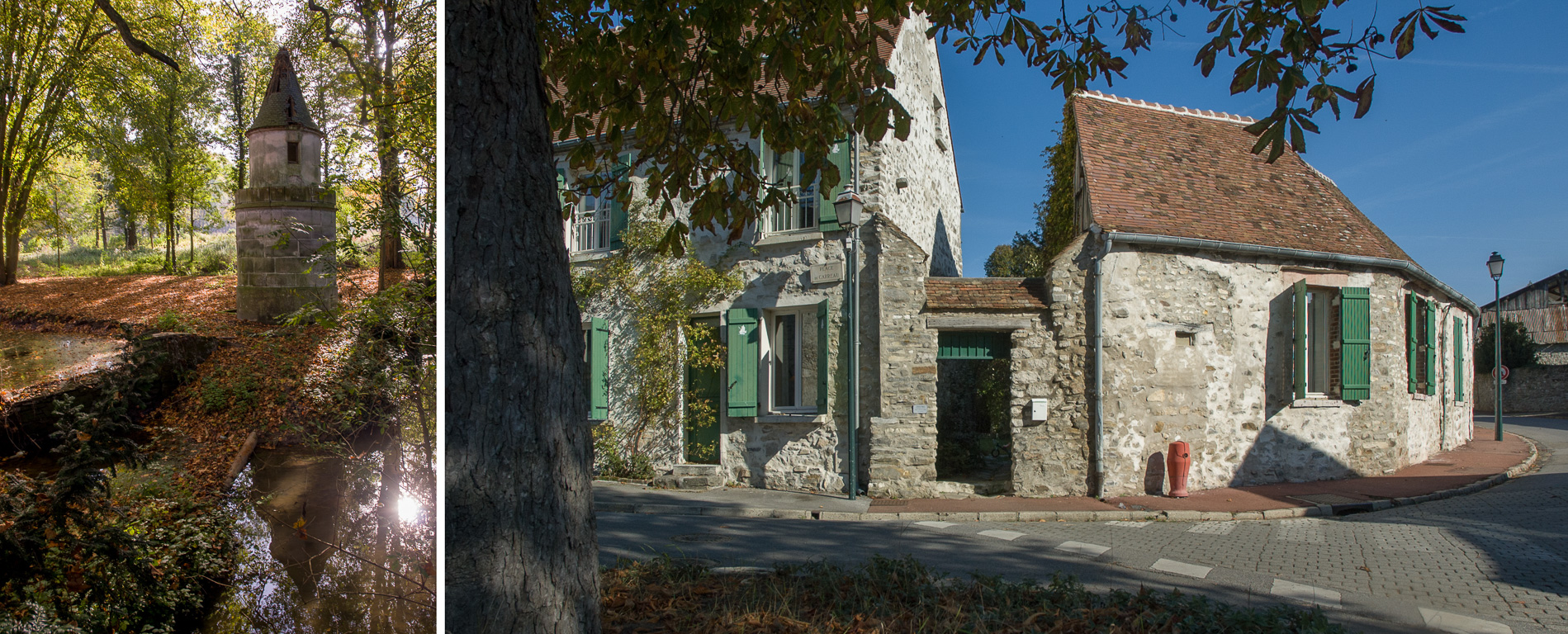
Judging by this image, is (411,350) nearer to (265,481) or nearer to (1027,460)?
(265,481)

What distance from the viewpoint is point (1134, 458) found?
32.3ft

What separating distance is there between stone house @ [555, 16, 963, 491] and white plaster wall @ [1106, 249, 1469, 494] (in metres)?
2.87

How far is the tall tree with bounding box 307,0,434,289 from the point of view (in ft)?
5.42

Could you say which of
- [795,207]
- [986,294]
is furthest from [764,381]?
[986,294]

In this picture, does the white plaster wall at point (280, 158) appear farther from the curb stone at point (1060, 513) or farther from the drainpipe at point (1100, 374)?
the drainpipe at point (1100, 374)

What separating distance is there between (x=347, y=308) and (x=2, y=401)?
52cm

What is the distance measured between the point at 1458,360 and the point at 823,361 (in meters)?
13.9

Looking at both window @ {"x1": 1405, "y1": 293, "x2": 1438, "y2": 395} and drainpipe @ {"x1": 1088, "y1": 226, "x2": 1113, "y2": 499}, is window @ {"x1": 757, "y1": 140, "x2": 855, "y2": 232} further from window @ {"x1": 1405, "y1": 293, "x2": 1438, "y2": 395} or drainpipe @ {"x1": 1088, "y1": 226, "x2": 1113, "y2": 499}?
window @ {"x1": 1405, "y1": 293, "x2": 1438, "y2": 395}

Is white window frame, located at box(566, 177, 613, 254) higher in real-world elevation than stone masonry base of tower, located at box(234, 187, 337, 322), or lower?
higher

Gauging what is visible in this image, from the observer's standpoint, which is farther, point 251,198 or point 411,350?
point 411,350

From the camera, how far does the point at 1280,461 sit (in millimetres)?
10445

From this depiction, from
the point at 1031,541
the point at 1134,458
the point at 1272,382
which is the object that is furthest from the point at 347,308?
the point at 1272,382

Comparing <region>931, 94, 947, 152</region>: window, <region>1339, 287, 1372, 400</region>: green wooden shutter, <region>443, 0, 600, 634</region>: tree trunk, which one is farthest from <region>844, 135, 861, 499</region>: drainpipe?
<region>443, 0, 600, 634</region>: tree trunk

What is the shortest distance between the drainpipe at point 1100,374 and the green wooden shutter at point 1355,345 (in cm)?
376
